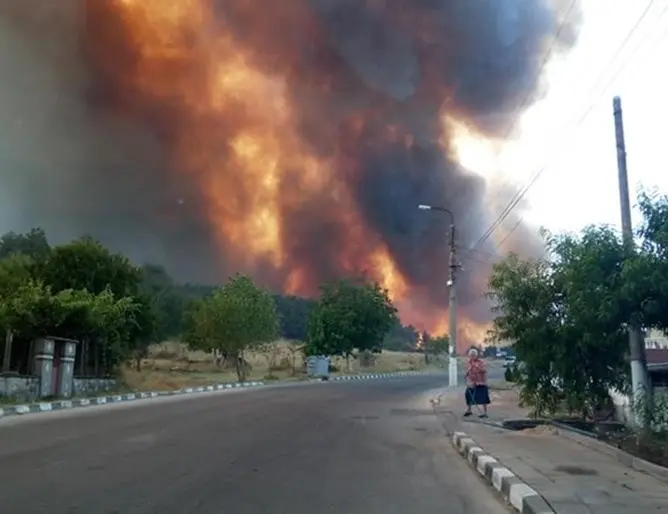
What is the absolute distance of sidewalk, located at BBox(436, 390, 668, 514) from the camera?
19.7 feet

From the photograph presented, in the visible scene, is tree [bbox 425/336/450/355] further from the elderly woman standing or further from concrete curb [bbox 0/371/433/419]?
the elderly woman standing

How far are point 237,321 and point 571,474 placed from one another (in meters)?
33.8

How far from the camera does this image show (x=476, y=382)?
15.8 metres

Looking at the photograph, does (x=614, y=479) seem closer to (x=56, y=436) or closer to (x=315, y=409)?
(x=56, y=436)

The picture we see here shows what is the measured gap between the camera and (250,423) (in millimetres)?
14055

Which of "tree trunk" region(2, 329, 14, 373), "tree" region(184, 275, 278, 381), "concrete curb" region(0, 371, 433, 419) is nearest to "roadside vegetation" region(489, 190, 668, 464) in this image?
"concrete curb" region(0, 371, 433, 419)

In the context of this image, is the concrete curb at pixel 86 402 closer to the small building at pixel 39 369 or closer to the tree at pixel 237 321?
the small building at pixel 39 369

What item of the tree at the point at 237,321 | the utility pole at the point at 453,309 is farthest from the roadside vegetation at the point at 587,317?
the tree at the point at 237,321

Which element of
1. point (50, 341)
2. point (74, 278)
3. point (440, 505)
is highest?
point (74, 278)

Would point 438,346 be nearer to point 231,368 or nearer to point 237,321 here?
point 231,368

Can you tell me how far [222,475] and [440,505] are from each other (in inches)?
96.1

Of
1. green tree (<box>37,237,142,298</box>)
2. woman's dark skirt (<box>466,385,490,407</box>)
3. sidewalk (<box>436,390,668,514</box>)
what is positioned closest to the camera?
sidewalk (<box>436,390,668,514</box>)

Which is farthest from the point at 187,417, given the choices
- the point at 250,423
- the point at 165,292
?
the point at 165,292

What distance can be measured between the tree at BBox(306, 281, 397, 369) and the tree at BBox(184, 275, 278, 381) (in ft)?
38.6
